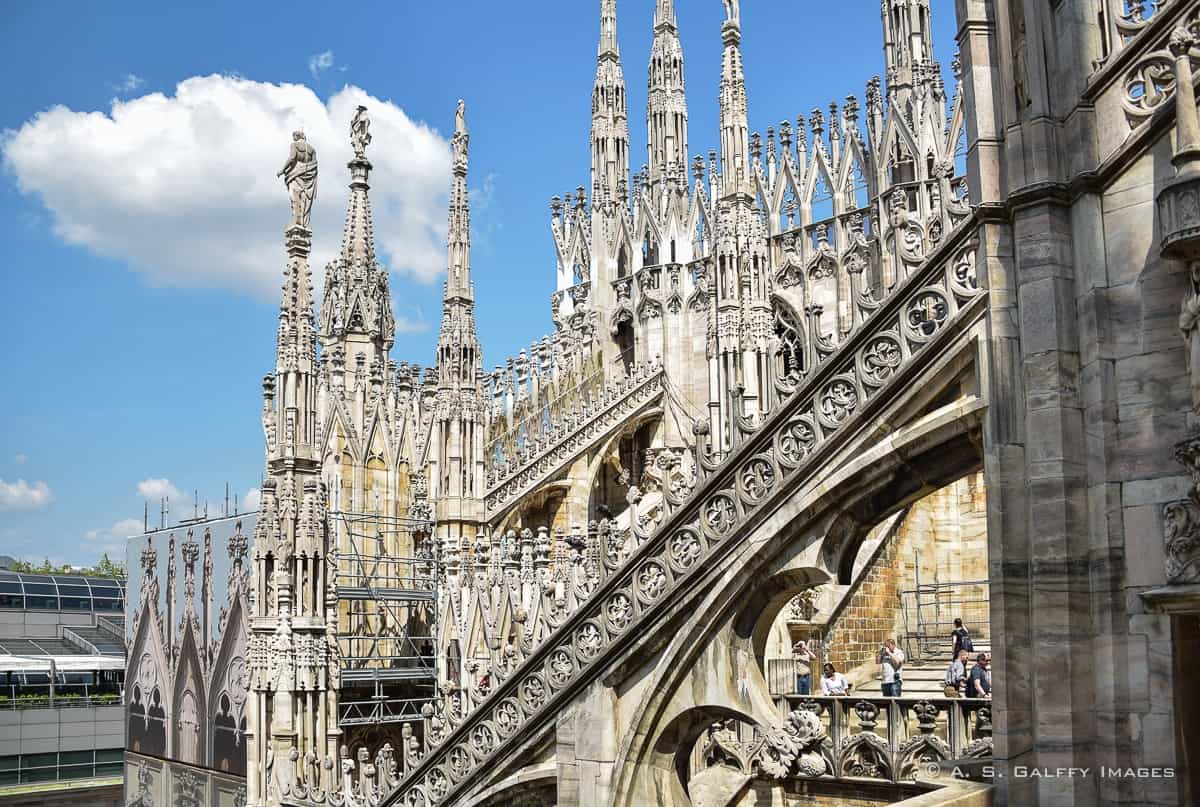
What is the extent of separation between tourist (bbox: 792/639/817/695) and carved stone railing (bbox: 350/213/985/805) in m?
5.38

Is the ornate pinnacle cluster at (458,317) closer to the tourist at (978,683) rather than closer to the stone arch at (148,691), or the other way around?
the stone arch at (148,691)

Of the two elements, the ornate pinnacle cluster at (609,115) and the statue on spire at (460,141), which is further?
the ornate pinnacle cluster at (609,115)

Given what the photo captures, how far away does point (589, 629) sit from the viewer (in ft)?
34.9

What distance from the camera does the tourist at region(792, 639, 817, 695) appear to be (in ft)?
51.6

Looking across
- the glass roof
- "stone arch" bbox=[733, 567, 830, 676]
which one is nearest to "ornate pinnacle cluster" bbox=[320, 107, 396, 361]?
the glass roof

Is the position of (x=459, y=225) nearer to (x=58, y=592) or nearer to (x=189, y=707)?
(x=189, y=707)

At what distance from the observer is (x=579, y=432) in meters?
27.6

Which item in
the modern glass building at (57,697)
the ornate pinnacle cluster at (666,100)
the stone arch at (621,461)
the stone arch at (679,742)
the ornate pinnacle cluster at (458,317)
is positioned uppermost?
the ornate pinnacle cluster at (666,100)

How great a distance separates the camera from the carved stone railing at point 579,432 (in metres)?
25.4

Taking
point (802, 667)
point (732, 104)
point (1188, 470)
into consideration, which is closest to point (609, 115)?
point (732, 104)

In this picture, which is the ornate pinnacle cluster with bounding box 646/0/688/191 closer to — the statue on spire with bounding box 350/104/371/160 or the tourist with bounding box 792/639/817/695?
the statue on spire with bounding box 350/104/371/160

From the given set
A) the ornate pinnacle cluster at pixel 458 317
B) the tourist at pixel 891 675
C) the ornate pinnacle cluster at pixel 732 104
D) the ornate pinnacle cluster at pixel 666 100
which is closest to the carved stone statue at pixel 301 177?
the ornate pinnacle cluster at pixel 458 317

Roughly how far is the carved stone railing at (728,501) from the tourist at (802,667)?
212 inches

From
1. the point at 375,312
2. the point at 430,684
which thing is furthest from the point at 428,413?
the point at 430,684
